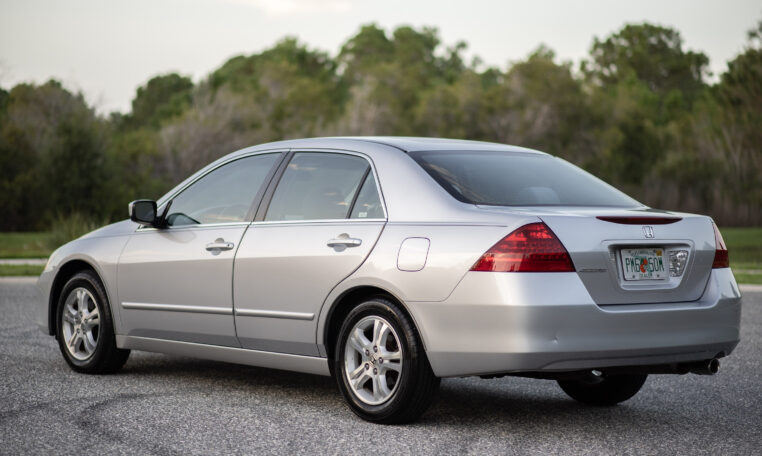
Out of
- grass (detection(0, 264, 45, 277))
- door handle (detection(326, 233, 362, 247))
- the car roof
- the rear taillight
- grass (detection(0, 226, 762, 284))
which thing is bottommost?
grass (detection(0, 226, 762, 284))

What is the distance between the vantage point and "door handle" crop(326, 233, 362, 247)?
5.66 metres

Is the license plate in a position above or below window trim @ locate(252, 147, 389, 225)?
below

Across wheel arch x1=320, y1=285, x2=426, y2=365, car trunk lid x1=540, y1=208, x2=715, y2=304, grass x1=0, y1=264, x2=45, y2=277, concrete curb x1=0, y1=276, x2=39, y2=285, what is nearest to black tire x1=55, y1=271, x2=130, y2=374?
wheel arch x1=320, y1=285, x2=426, y2=365

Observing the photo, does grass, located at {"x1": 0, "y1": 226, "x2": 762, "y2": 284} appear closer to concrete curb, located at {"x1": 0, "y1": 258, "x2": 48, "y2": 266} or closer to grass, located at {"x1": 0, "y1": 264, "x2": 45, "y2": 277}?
grass, located at {"x1": 0, "y1": 264, "x2": 45, "y2": 277}

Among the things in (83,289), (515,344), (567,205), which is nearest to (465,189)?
(567,205)

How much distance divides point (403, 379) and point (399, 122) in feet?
185

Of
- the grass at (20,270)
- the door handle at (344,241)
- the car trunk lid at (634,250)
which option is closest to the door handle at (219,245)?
the door handle at (344,241)

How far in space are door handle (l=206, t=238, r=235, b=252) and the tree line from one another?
1965 cm

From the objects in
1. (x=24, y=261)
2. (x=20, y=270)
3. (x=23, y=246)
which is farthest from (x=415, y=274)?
(x=23, y=246)

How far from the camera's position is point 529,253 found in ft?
16.3

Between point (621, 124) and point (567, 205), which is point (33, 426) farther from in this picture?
point (621, 124)

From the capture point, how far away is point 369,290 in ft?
18.5

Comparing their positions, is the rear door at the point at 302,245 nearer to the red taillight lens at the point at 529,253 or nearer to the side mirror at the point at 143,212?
the red taillight lens at the point at 529,253

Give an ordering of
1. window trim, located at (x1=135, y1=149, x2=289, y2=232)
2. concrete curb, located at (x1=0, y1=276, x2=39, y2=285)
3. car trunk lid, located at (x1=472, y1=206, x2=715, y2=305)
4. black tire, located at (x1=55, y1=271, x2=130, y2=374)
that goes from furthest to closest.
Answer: concrete curb, located at (x1=0, y1=276, x2=39, y2=285)
black tire, located at (x1=55, y1=271, x2=130, y2=374)
window trim, located at (x1=135, y1=149, x2=289, y2=232)
car trunk lid, located at (x1=472, y1=206, x2=715, y2=305)
